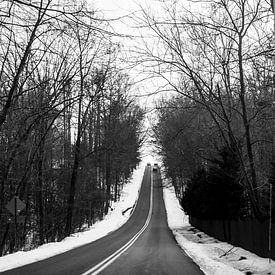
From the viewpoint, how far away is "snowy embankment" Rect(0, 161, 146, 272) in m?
16.1

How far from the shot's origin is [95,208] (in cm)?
5866

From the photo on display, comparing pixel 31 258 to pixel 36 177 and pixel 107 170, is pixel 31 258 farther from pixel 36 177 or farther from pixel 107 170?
pixel 107 170

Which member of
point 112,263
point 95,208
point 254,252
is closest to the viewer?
point 112,263

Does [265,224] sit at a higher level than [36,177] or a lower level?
lower

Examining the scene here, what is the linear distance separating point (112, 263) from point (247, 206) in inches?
492

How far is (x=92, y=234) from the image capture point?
37094 mm

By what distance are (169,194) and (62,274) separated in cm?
7638

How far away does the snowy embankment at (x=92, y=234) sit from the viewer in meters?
16.1

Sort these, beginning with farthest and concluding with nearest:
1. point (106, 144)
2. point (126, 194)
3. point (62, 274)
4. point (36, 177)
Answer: point (126, 194)
point (106, 144)
point (36, 177)
point (62, 274)

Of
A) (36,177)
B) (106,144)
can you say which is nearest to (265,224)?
(36,177)

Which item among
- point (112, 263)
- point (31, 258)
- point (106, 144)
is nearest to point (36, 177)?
point (106, 144)

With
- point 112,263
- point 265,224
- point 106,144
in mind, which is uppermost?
point 106,144

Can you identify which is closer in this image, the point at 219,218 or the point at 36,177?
the point at 219,218

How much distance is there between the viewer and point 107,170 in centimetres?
6059
